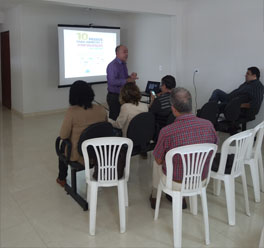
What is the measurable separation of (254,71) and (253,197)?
2.44 m

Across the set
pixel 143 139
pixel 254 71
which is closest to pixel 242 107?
pixel 254 71

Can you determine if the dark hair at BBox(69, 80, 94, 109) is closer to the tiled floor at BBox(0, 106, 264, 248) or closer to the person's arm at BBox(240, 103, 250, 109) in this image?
the tiled floor at BBox(0, 106, 264, 248)

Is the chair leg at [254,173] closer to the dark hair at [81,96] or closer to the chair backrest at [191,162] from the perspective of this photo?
the chair backrest at [191,162]

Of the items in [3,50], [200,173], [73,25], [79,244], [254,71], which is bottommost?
[79,244]

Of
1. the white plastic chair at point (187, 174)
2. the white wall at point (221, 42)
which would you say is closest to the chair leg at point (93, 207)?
the white plastic chair at point (187, 174)

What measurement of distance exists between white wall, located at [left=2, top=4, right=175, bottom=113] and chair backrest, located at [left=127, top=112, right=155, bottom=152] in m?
3.73

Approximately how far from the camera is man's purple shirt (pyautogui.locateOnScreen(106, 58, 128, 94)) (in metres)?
4.43

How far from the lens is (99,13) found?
7.45 metres

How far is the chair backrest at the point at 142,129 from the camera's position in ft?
10.1

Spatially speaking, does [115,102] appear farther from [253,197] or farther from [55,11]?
[55,11]

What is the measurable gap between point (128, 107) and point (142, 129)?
11.7 inches

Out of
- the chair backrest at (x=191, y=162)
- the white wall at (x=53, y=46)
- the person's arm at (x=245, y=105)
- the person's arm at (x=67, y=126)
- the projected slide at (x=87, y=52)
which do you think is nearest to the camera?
the chair backrest at (x=191, y=162)

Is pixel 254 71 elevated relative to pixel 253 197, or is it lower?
elevated

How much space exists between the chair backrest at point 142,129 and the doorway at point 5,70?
5306 millimetres
